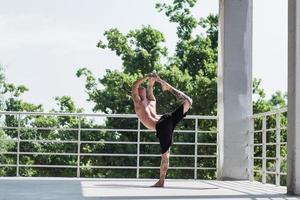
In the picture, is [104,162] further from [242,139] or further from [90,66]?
[242,139]

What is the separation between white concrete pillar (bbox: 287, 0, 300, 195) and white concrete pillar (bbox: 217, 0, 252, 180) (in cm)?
229

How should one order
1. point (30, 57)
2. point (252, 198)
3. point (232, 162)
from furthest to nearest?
point (30, 57) → point (232, 162) → point (252, 198)

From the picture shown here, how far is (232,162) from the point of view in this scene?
707 cm

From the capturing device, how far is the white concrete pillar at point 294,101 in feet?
15.3

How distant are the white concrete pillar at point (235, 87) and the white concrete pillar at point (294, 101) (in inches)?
90.3

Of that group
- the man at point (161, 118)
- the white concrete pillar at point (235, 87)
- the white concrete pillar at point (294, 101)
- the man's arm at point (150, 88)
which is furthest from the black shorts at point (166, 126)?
the white concrete pillar at point (235, 87)

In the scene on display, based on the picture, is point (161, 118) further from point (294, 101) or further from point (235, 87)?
point (235, 87)

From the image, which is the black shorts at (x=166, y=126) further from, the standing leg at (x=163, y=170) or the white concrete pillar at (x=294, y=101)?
the white concrete pillar at (x=294, y=101)

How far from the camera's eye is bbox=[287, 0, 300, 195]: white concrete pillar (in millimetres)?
4660

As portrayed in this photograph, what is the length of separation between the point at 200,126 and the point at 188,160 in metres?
1.29

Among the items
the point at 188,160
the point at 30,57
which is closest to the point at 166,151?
the point at 188,160

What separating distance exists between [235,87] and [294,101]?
2.41m

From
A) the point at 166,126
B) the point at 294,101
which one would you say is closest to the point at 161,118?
the point at 166,126

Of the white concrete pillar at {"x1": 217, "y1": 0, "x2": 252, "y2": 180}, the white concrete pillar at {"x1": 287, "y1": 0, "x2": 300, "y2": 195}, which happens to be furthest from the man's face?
the white concrete pillar at {"x1": 217, "y1": 0, "x2": 252, "y2": 180}
